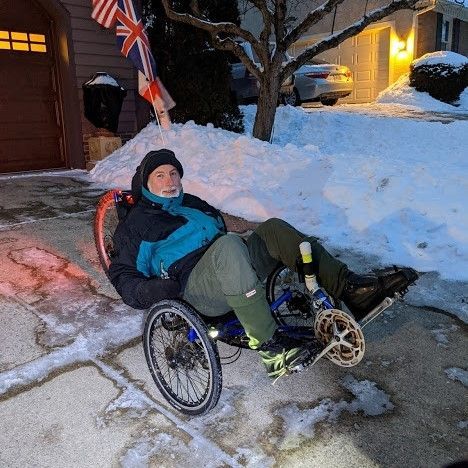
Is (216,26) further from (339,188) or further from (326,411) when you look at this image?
(326,411)

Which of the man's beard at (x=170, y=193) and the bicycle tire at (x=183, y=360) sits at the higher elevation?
the man's beard at (x=170, y=193)

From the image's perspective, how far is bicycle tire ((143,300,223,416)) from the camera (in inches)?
91.6

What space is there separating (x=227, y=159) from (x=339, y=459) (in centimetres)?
556

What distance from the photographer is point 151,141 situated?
28.2ft

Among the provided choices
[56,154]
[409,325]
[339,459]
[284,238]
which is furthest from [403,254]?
[56,154]

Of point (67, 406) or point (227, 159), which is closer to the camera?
point (67, 406)

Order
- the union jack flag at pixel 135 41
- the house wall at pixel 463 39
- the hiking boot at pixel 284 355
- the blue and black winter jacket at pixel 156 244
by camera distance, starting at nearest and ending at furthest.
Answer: the hiking boot at pixel 284 355 < the blue and black winter jacket at pixel 156 244 < the union jack flag at pixel 135 41 < the house wall at pixel 463 39

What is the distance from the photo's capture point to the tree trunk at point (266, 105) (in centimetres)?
841

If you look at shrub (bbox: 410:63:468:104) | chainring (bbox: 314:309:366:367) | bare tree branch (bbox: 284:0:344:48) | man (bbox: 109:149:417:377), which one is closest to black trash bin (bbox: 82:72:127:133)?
bare tree branch (bbox: 284:0:344:48)

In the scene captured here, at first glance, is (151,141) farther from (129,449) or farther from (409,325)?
(129,449)

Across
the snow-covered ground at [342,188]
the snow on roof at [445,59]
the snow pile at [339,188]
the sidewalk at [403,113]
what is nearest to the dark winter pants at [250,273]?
the snow-covered ground at [342,188]

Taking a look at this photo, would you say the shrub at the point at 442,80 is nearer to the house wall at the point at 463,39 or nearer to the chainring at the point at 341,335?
the house wall at the point at 463,39

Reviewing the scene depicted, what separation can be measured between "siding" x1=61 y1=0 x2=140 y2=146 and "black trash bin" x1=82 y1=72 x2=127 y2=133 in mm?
255

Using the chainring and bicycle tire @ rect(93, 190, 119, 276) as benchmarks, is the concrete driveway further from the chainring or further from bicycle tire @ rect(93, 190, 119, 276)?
bicycle tire @ rect(93, 190, 119, 276)
